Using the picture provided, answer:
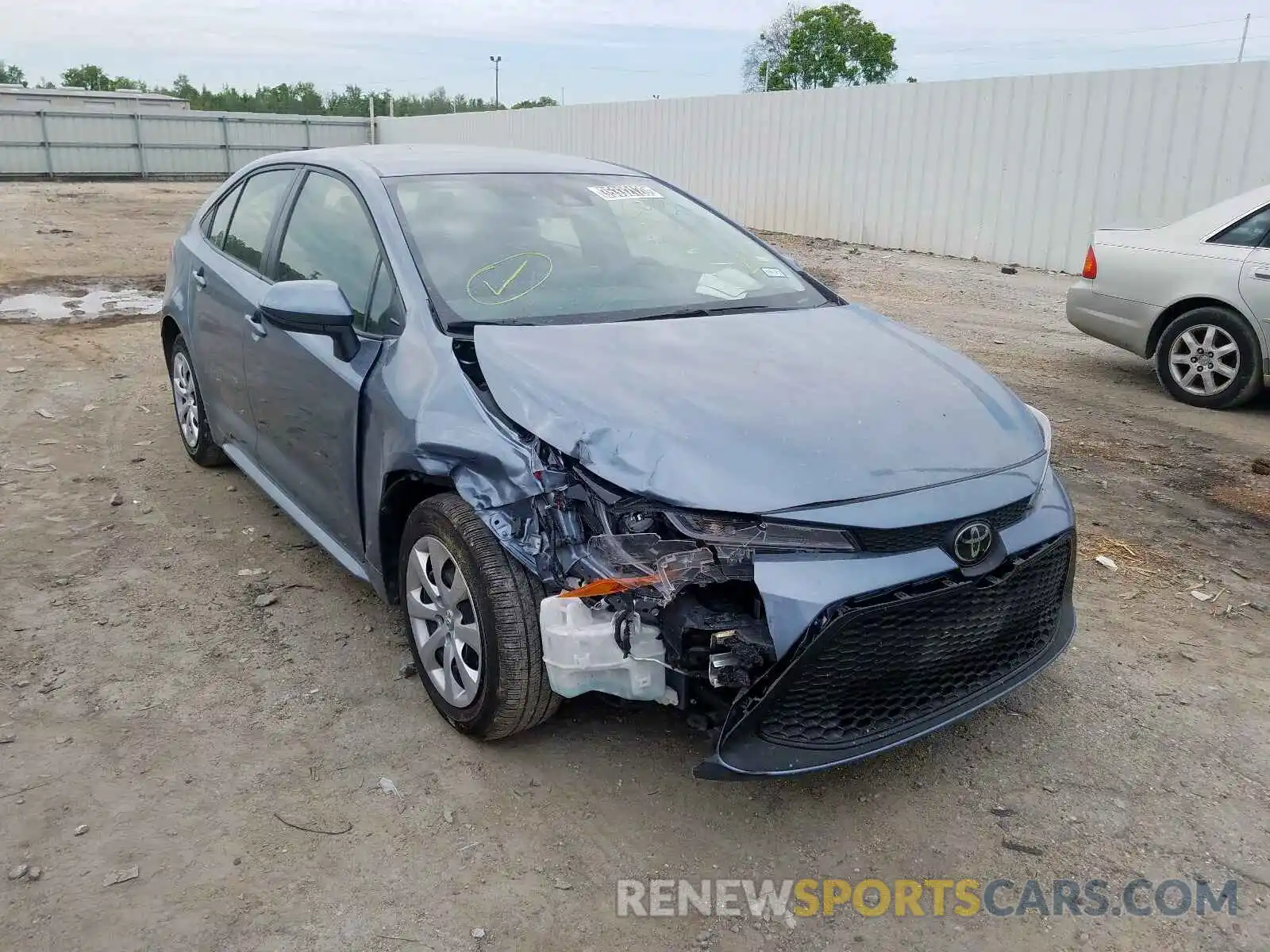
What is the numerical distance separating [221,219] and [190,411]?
1.09m

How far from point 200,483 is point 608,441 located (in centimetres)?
348

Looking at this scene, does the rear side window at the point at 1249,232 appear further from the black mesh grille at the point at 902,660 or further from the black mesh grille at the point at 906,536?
the black mesh grille at the point at 906,536

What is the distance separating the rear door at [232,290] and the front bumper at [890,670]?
2.79 meters

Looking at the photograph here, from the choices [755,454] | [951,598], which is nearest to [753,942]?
[951,598]

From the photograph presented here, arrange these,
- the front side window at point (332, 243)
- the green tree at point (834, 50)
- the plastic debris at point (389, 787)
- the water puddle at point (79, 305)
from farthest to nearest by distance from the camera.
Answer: the green tree at point (834, 50) < the water puddle at point (79, 305) < the front side window at point (332, 243) < the plastic debris at point (389, 787)

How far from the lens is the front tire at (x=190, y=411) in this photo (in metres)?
5.33

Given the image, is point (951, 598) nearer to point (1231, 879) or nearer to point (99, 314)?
point (1231, 879)

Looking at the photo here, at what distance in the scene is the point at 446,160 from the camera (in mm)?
4094

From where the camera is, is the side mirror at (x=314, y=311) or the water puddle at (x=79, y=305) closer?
the side mirror at (x=314, y=311)

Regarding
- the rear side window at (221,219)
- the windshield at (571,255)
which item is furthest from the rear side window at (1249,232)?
the rear side window at (221,219)

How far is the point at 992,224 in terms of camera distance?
45.0 ft

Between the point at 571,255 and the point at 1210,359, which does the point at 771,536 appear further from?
the point at 1210,359

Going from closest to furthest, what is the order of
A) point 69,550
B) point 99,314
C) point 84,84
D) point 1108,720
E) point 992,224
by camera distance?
point 1108,720, point 69,550, point 99,314, point 992,224, point 84,84

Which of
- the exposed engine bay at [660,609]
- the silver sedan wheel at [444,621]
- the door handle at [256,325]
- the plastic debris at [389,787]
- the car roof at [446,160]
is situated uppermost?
the car roof at [446,160]
